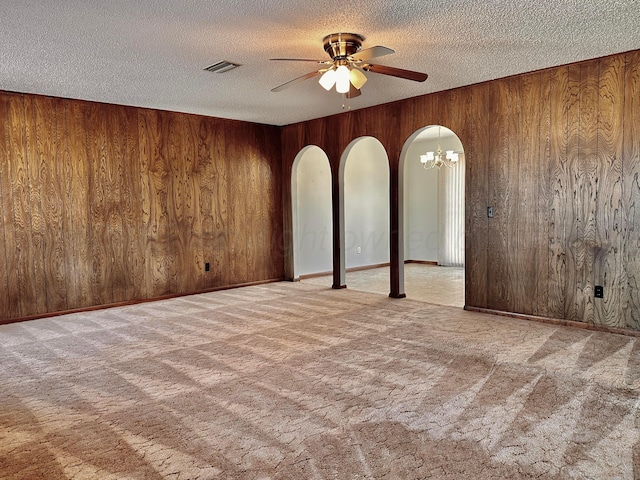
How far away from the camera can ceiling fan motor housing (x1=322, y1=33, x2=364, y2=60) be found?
11.3ft

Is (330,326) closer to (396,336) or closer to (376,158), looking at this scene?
(396,336)

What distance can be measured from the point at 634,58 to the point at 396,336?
10.7 feet

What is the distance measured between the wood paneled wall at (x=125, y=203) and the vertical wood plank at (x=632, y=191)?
194 inches

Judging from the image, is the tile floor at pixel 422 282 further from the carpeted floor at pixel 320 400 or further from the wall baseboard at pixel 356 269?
the carpeted floor at pixel 320 400

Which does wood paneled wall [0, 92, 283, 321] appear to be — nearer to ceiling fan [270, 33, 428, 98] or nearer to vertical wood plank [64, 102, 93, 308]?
vertical wood plank [64, 102, 93, 308]

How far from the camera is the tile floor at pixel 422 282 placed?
6057mm

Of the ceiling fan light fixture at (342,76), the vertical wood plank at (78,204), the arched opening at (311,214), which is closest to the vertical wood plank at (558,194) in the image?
the ceiling fan light fixture at (342,76)

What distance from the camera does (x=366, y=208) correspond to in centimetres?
874

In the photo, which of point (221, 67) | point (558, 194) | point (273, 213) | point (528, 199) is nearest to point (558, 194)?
point (558, 194)

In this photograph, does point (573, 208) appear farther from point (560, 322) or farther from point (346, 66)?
point (346, 66)

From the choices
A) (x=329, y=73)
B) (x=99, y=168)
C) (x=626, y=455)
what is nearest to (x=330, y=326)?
(x=329, y=73)

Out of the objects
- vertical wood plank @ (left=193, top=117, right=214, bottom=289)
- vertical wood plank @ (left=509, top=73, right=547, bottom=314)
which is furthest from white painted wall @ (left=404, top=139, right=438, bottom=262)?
vertical wood plank @ (left=509, top=73, right=547, bottom=314)

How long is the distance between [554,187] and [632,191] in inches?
26.0

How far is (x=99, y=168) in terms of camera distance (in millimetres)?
5590
